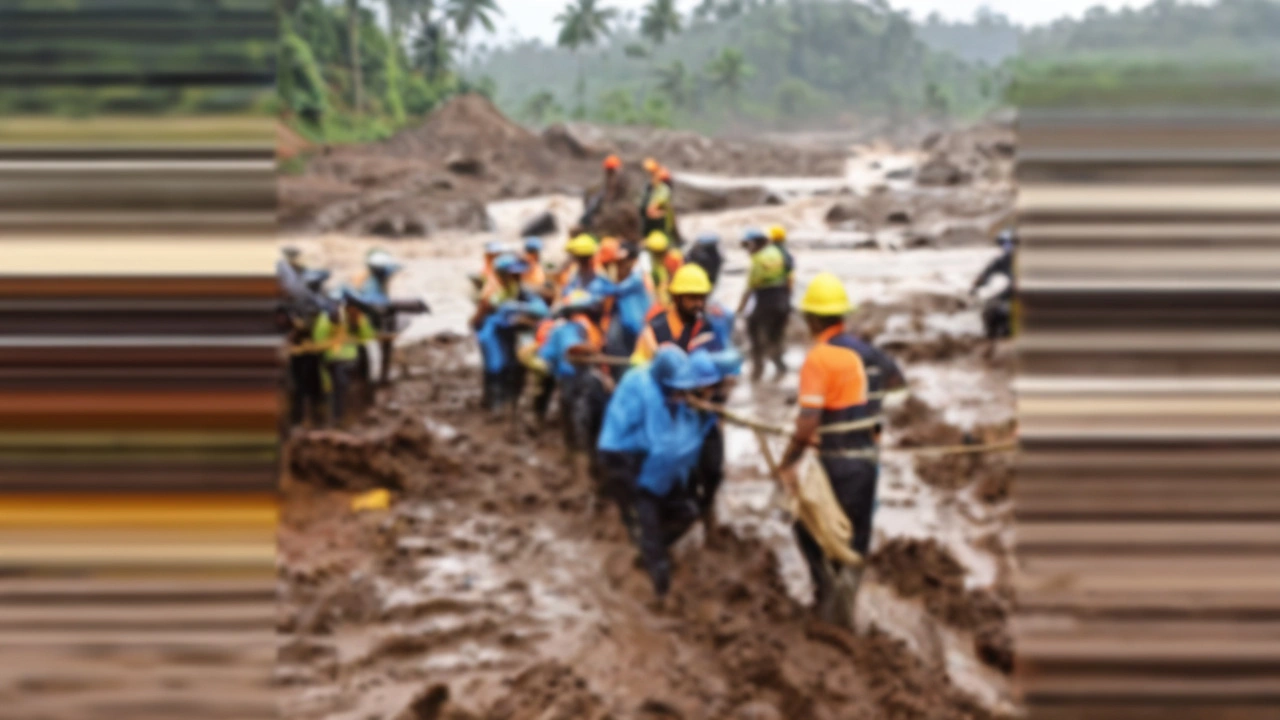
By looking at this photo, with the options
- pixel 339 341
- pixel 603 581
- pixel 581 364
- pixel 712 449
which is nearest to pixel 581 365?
pixel 581 364

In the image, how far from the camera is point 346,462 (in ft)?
27.8

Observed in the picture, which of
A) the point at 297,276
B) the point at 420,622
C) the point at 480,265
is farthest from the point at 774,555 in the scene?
the point at 480,265

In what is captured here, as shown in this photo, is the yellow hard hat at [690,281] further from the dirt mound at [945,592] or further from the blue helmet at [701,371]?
the dirt mound at [945,592]

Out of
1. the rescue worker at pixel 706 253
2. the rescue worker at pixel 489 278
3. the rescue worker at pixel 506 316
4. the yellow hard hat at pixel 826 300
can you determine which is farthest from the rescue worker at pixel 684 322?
the rescue worker at pixel 706 253

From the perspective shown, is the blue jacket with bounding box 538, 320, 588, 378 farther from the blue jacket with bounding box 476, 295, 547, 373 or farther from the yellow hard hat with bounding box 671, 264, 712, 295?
the yellow hard hat with bounding box 671, 264, 712, 295

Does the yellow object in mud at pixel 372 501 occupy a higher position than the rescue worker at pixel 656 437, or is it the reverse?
the rescue worker at pixel 656 437

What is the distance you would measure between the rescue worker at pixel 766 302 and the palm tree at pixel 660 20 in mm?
54464

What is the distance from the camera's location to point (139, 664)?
1585 millimetres

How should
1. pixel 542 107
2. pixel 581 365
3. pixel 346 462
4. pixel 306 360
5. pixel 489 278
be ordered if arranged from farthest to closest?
pixel 542 107, pixel 489 278, pixel 306 360, pixel 346 462, pixel 581 365

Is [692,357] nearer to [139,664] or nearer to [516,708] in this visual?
[516,708]

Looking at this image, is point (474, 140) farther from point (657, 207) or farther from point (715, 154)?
point (657, 207)

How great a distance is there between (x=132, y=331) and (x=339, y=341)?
7446 millimetres

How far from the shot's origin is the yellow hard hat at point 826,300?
5098mm

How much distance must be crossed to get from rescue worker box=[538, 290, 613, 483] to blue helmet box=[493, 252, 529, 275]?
1.25m
